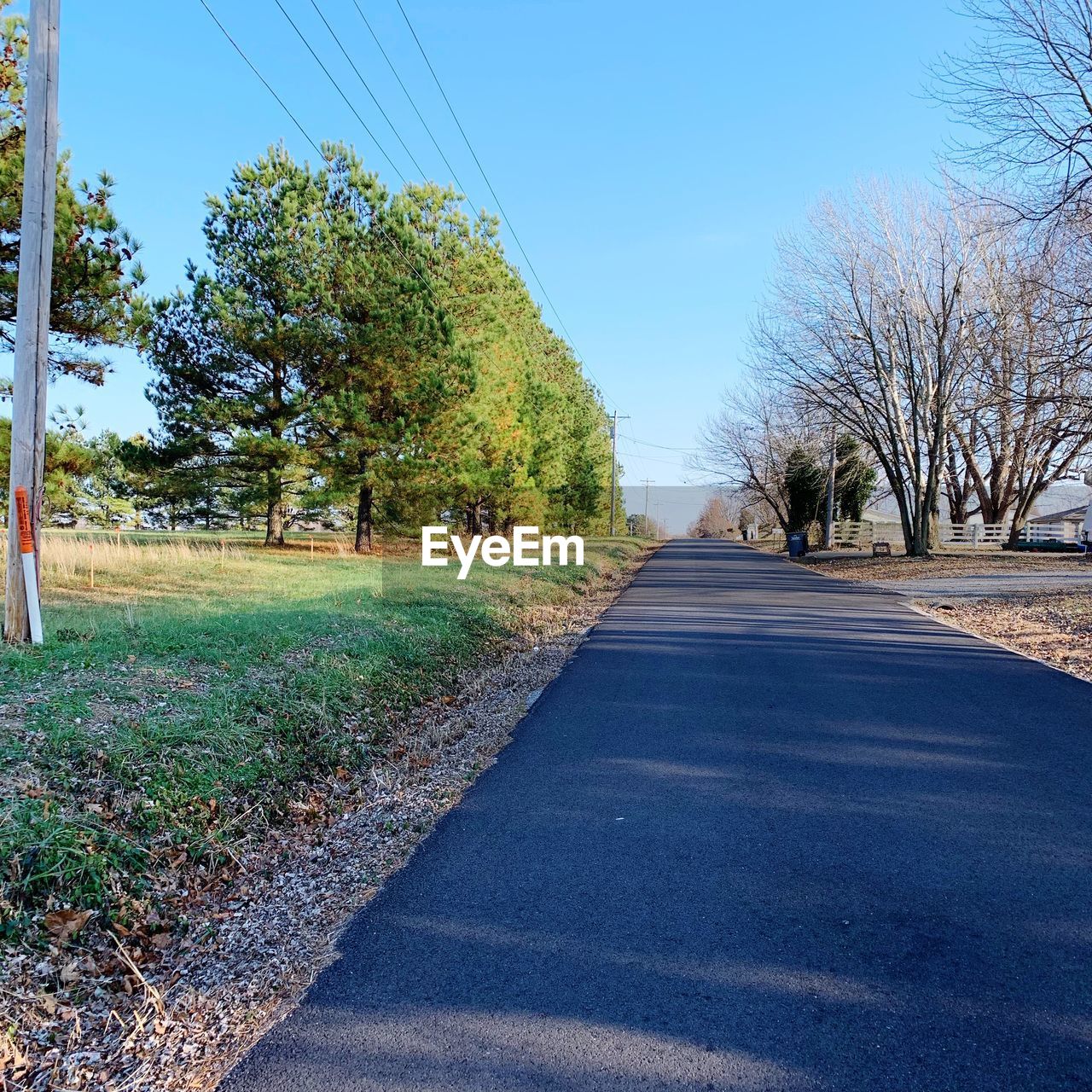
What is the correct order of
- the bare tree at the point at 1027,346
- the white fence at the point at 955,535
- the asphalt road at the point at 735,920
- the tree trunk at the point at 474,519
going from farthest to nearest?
the white fence at the point at 955,535 → the tree trunk at the point at 474,519 → the bare tree at the point at 1027,346 → the asphalt road at the point at 735,920

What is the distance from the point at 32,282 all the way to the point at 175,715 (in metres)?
3.83

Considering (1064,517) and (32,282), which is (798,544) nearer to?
(32,282)

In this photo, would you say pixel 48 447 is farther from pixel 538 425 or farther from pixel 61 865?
pixel 538 425

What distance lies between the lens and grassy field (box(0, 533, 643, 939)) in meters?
3.63

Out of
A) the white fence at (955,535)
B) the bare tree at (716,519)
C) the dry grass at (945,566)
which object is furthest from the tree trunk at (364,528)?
the bare tree at (716,519)

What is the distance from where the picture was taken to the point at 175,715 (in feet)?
17.1

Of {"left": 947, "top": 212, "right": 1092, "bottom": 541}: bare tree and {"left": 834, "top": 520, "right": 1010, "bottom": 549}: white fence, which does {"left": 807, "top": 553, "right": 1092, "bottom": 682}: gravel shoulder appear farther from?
{"left": 834, "top": 520, "right": 1010, "bottom": 549}: white fence

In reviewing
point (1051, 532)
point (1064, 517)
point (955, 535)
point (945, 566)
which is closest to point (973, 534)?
point (955, 535)

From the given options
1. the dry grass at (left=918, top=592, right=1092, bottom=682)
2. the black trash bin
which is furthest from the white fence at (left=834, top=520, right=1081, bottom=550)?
the dry grass at (left=918, top=592, right=1092, bottom=682)

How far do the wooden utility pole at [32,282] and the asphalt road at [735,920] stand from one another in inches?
166

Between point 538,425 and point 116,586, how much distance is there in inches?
772

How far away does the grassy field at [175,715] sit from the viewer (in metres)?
3.63

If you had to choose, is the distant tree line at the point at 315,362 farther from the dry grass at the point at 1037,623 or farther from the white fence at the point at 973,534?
the white fence at the point at 973,534

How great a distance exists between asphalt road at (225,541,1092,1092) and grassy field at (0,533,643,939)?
42.5 inches
